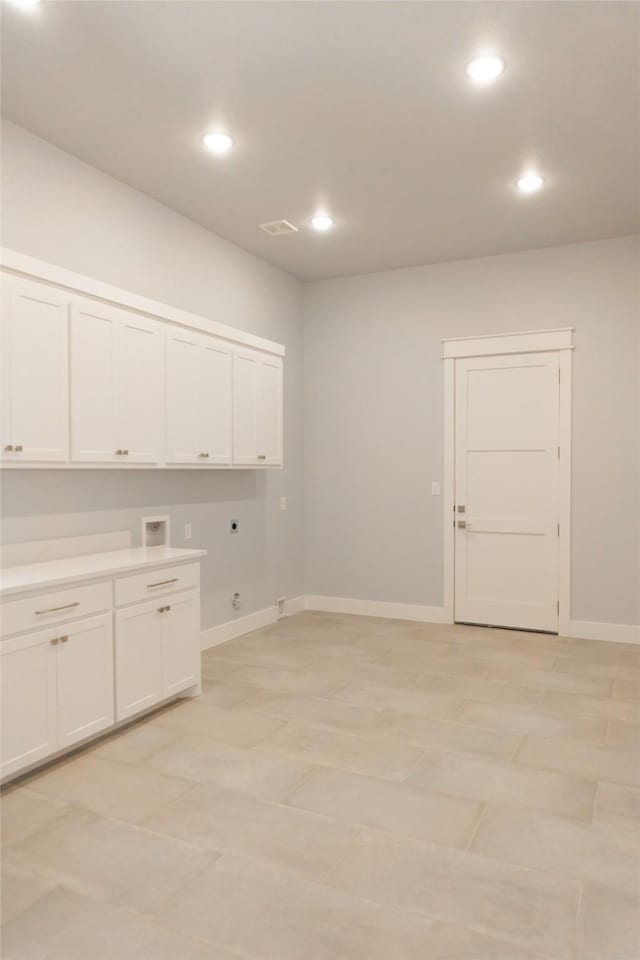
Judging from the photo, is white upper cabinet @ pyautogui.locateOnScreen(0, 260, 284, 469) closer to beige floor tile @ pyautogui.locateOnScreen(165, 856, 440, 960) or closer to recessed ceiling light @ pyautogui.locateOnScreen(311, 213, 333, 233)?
recessed ceiling light @ pyautogui.locateOnScreen(311, 213, 333, 233)

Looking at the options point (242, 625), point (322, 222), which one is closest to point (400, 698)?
point (242, 625)

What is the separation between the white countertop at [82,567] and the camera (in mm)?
2877

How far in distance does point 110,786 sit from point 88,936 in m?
0.92

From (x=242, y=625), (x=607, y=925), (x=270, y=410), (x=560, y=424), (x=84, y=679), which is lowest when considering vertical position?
(x=607, y=925)

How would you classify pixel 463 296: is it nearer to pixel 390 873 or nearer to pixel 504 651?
pixel 504 651

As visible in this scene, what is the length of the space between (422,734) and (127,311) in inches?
108

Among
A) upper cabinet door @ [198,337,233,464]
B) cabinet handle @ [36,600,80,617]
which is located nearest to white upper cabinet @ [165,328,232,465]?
upper cabinet door @ [198,337,233,464]

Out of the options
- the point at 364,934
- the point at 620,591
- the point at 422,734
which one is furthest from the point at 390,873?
the point at 620,591

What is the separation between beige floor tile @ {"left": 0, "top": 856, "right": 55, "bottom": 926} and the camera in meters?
2.03

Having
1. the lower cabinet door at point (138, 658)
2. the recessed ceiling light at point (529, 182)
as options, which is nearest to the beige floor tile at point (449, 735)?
the lower cabinet door at point (138, 658)

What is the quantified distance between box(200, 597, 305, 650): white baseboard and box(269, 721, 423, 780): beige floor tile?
1629 mm

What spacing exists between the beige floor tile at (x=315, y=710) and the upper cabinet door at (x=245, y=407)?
A: 67.1 inches

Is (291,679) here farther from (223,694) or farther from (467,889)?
(467,889)

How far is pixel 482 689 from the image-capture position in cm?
405
